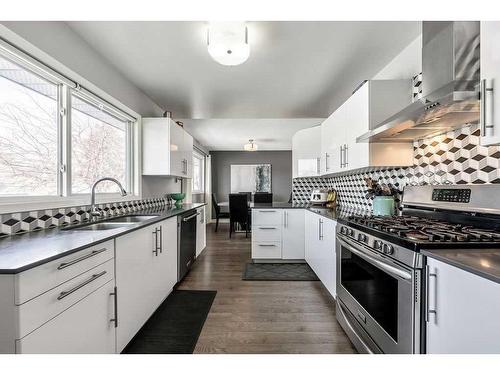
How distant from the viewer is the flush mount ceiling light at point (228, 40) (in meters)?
1.80

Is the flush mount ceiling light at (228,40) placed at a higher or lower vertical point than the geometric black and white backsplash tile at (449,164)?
higher

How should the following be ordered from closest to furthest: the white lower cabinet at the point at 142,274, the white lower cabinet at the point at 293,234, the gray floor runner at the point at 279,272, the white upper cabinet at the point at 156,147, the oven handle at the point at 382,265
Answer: the oven handle at the point at 382,265, the white lower cabinet at the point at 142,274, the gray floor runner at the point at 279,272, the white upper cabinet at the point at 156,147, the white lower cabinet at the point at 293,234

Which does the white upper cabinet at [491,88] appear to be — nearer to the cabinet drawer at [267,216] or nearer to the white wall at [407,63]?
the white wall at [407,63]

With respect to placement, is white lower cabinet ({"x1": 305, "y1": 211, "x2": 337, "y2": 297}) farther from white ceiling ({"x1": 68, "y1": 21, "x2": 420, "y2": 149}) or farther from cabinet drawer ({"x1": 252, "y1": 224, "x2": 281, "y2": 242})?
white ceiling ({"x1": 68, "y1": 21, "x2": 420, "y2": 149})

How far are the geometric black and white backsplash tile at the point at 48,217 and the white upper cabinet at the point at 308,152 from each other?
8.51ft

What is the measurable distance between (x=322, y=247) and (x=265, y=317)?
3.19ft

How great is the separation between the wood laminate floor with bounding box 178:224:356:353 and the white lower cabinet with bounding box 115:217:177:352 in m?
0.46

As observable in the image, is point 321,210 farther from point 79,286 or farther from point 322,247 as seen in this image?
point 79,286

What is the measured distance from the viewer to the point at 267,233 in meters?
3.67

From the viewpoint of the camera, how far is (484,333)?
84 centimetres

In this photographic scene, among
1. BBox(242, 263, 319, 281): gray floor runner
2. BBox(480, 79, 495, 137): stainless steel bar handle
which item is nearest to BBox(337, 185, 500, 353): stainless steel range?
BBox(480, 79, 495, 137): stainless steel bar handle

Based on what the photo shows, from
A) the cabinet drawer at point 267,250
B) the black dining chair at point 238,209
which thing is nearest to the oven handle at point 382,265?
the cabinet drawer at point 267,250

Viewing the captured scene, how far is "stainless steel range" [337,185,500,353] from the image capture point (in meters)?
1.13
